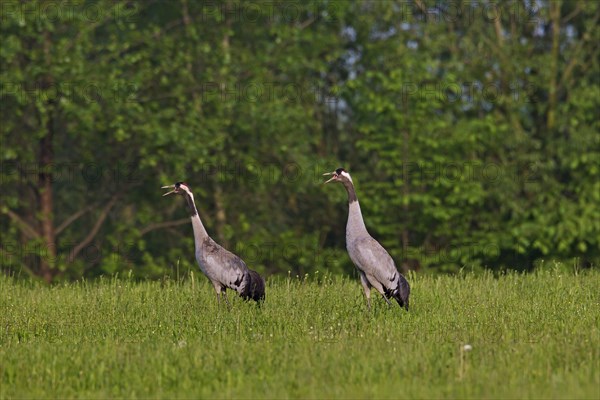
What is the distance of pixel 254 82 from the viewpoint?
27.3 meters

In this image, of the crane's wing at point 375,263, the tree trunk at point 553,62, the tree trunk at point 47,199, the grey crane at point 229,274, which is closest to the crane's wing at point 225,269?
the grey crane at point 229,274

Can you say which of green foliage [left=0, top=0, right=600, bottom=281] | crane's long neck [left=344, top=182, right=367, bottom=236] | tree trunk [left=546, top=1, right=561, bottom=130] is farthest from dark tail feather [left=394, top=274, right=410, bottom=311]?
tree trunk [left=546, top=1, right=561, bottom=130]

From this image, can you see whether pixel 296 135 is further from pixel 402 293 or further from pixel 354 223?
pixel 402 293

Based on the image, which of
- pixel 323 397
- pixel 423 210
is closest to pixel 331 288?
pixel 323 397

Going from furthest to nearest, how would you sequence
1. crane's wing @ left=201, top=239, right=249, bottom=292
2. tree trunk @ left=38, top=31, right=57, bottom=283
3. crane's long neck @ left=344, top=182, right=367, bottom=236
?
tree trunk @ left=38, top=31, right=57, bottom=283 < crane's wing @ left=201, top=239, right=249, bottom=292 < crane's long neck @ left=344, top=182, right=367, bottom=236

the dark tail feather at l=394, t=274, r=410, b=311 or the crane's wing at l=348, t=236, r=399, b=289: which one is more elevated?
the crane's wing at l=348, t=236, r=399, b=289

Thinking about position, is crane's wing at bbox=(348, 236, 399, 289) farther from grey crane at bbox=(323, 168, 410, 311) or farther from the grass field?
the grass field

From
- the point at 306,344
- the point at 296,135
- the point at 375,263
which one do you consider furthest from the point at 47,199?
the point at 306,344

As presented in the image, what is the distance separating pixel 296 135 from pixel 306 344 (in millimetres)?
17427

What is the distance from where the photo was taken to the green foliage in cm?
2594

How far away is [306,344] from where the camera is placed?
35.3 ft

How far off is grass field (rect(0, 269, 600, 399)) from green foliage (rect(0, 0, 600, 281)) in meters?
10.7

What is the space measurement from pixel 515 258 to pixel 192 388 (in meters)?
20.1

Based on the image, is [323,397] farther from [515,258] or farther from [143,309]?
[515,258]
